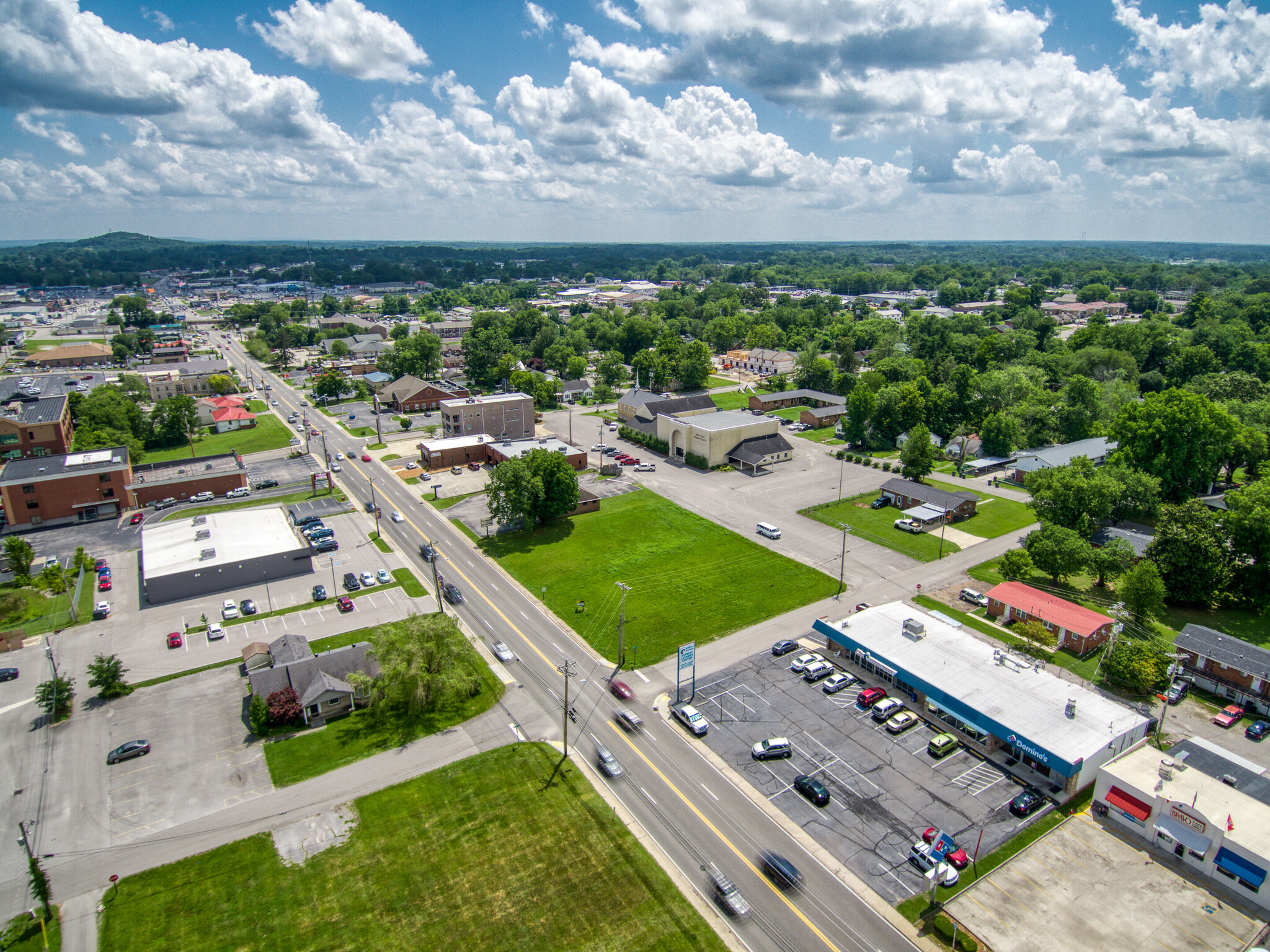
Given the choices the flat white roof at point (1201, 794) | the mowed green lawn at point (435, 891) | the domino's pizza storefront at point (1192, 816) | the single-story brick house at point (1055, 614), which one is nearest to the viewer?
the mowed green lawn at point (435, 891)

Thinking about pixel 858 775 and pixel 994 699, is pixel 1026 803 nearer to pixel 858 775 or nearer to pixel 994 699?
pixel 994 699

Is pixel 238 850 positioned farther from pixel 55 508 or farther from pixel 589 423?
pixel 589 423

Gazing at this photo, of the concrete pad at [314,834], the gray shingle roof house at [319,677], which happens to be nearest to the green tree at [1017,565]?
the gray shingle roof house at [319,677]

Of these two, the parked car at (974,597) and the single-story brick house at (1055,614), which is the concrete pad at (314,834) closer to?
the parked car at (974,597)

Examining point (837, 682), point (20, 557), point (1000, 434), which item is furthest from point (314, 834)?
point (1000, 434)

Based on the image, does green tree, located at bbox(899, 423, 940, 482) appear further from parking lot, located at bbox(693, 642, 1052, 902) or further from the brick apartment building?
the brick apartment building

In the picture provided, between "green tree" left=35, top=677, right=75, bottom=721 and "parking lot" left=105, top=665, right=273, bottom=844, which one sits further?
"green tree" left=35, top=677, right=75, bottom=721

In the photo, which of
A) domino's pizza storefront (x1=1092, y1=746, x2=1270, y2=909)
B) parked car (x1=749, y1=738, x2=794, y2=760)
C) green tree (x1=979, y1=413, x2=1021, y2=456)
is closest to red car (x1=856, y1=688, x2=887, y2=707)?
parked car (x1=749, y1=738, x2=794, y2=760)
